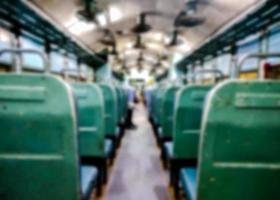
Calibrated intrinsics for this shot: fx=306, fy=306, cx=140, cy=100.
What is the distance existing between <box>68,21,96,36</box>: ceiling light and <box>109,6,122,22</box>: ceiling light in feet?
2.37

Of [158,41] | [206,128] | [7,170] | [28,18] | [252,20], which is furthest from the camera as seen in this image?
[158,41]

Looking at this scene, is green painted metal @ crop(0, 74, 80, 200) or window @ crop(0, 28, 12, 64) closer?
green painted metal @ crop(0, 74, 80, 200)

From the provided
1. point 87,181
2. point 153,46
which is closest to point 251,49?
point 87,181

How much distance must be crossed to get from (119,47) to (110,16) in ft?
22.0

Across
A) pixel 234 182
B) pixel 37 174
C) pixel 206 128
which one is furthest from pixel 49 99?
pixel 234 182

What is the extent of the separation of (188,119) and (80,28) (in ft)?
26.7

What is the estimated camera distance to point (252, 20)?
14.6 feet

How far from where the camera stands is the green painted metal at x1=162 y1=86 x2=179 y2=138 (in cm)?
442

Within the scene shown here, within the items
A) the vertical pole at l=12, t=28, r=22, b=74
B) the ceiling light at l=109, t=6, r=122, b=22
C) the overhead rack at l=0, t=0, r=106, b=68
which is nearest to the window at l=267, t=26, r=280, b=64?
the overhead rack at l=0, t=0, r=106, b=68

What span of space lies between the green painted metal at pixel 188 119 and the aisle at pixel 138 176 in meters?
0.66

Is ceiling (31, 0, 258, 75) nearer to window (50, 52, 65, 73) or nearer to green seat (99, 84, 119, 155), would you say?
window (50, 52, 65, 73)

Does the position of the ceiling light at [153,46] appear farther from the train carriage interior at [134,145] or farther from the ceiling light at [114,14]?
the train carriage interior at [134,145]

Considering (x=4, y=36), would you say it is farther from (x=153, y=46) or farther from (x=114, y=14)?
(x=153, y=46)

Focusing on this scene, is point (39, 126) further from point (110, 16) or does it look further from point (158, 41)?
point (158, 41)
